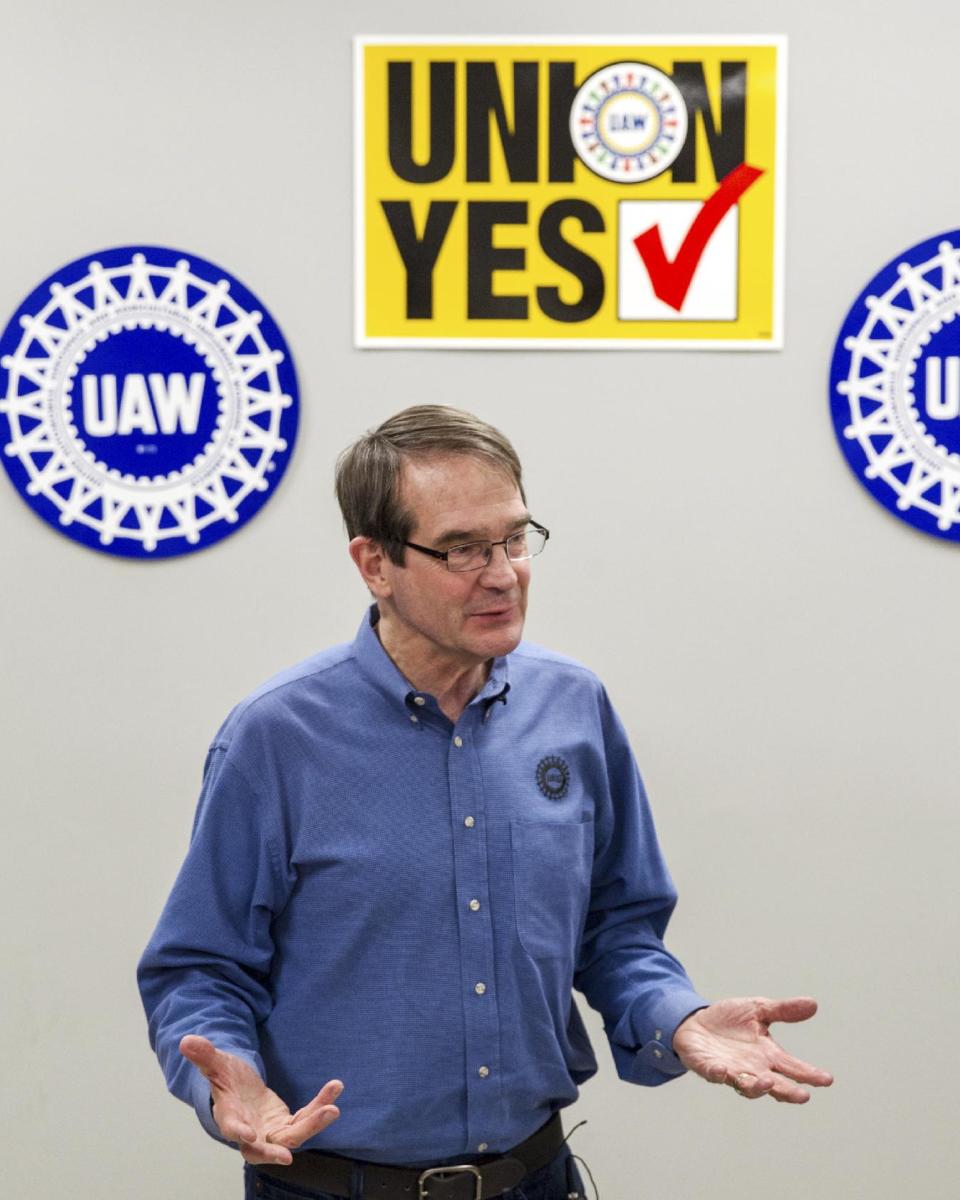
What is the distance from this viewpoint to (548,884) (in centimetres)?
173

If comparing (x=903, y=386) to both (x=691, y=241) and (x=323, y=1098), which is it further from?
(x=323, y=1098)

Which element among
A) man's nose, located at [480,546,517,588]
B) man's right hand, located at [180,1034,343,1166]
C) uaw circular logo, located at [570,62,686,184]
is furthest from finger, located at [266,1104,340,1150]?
uaw circular logo, located at [570,62,686,184]

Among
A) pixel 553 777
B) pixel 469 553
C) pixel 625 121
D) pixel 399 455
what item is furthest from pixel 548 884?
pixel 625 121

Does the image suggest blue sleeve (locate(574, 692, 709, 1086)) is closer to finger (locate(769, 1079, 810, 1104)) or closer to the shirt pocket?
the shirt pocket

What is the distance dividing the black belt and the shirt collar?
0.53 meters

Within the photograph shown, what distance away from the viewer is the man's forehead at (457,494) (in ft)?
5.57

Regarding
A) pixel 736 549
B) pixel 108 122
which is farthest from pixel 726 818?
pixel 108 122

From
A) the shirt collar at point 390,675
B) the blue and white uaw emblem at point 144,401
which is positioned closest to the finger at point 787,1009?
the shirt collar at point 390,675

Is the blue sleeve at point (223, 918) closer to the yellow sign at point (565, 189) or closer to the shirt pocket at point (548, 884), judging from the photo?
the shirt pocket at point (548, 884)

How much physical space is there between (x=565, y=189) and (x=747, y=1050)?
59.8 inches

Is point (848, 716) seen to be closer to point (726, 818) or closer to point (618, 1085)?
point (726, 818)

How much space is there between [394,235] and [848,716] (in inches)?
46.0

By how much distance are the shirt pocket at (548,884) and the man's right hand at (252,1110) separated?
12.4 inches

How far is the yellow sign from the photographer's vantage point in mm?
2502
